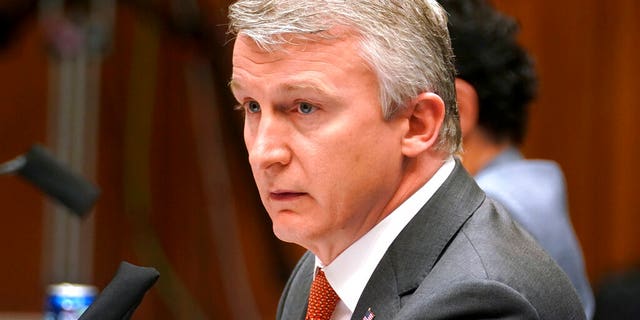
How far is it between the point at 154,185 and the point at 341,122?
134 inches

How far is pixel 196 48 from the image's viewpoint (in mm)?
4242

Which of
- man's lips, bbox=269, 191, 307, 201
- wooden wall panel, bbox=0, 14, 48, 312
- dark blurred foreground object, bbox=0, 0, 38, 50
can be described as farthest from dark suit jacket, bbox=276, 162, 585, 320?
Result: wooden wall panel, bbox=0, 14, 48, 312

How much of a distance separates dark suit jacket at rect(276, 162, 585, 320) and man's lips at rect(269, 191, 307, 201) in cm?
16

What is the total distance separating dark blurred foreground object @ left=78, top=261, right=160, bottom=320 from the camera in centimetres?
139

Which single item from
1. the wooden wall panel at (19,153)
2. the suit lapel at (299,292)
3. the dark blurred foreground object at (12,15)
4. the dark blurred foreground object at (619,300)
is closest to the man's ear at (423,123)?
the suit lapel at (299,292)

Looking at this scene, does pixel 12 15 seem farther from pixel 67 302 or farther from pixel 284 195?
pixel 284 195

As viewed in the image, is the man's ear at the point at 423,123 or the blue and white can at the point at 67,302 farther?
the blue and white can at the point at 67,302

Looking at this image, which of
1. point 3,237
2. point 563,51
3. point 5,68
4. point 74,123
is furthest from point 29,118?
point 563,51

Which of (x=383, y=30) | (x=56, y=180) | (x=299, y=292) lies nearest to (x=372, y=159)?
(x=383, y=30)

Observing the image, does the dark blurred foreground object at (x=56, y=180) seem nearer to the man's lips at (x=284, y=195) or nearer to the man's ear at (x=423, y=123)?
the man's lips at (x=284, y=195)

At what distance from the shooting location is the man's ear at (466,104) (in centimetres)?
253

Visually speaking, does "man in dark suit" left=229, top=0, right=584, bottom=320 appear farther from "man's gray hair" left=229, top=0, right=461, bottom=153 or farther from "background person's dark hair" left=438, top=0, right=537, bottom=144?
"background person's dark hair" left=438, top=0, right=537, bottom=144

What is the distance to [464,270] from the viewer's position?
145cm

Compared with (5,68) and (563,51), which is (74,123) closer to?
(5,68)
